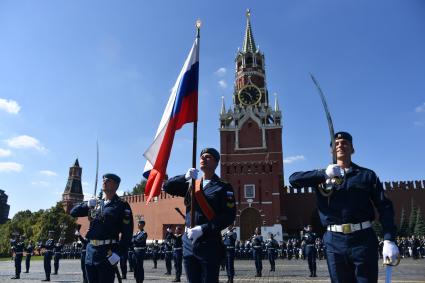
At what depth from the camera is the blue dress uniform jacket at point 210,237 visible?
3.81m

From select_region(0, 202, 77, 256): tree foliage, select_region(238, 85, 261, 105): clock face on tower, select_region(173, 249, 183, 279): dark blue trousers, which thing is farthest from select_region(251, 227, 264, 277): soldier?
select_region(0, 202, 77, 256): tree foliage

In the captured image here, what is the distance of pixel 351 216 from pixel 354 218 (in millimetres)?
34

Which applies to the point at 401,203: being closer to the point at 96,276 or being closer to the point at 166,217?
the point at 166,217

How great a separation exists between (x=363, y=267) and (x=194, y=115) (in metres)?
2.84

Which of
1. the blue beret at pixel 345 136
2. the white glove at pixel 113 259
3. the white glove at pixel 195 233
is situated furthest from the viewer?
the white glove at pixel 113 259

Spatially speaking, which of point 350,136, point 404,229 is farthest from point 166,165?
point 404,229

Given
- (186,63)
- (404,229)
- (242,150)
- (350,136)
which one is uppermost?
(242,150)

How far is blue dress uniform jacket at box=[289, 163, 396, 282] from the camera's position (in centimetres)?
347

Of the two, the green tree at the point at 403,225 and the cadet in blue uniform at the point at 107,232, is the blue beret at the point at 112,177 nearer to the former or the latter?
the cadet in blue uniform at the point at 107,232

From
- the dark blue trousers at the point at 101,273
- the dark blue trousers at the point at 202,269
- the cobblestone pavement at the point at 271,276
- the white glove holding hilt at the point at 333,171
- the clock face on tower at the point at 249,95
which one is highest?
the clock face on tower at the point at 249,95

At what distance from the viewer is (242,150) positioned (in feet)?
147

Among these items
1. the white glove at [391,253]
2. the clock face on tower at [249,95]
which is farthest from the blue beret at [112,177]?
the clock face on tower at [249,95]

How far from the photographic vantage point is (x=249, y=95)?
50.1m

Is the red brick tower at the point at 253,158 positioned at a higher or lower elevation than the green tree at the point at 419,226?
higher
